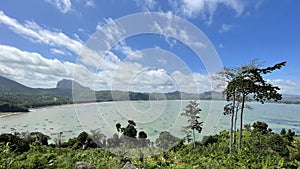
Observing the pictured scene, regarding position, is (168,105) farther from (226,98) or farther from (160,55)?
(226,98)

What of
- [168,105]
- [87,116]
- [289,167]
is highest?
[168,105]

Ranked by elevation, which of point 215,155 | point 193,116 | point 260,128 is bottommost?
point 215,155

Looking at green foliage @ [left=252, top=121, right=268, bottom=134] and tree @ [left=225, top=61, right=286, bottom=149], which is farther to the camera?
green foliage @ [left=252, top=121, right=268, bottom=134]

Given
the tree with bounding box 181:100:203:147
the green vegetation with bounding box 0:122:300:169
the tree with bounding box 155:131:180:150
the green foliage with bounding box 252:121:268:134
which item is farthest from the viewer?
the tree with bounding box 181:100:203:147

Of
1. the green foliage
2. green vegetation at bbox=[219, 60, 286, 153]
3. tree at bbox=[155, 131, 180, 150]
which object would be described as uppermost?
green vegetation at bbox=[219, 60, 286, 153]

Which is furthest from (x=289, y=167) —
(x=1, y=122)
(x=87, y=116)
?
(x=1, y=122)

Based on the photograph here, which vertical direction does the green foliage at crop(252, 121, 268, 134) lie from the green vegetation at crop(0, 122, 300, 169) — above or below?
above

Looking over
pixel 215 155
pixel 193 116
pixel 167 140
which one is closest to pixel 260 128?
pixel 193 116

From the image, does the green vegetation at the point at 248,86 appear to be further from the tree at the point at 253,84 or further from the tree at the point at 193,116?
the tree at the point at 193,116

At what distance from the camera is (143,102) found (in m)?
7.46

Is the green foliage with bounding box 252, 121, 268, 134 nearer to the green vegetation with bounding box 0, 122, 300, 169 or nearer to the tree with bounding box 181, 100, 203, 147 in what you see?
the green vegetation with bounding box 0, 122, 300, 169

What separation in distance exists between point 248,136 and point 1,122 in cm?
4083

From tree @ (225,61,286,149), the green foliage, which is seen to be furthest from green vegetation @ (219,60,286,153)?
the green foliage

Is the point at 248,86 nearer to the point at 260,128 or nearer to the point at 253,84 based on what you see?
the point at 253,84
